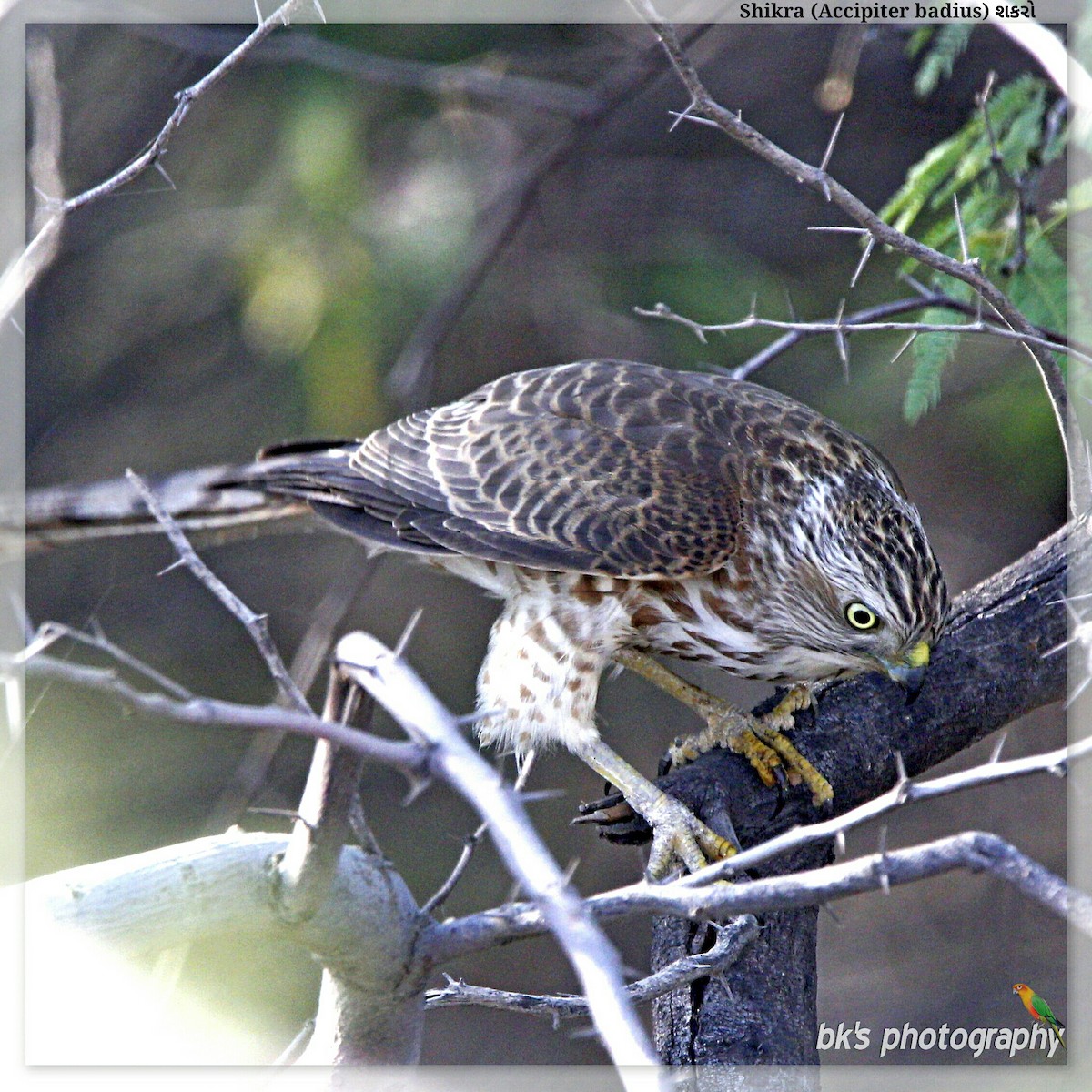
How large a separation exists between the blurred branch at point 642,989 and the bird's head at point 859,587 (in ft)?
2.74

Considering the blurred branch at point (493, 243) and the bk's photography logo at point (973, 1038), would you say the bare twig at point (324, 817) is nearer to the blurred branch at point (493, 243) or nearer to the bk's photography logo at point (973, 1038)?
the bk's photography logo at point (973, 1038)

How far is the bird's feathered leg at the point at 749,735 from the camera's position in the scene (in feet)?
9.49

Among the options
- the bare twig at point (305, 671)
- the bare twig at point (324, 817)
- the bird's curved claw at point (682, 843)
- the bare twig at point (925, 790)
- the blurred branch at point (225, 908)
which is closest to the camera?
the bare twig at point (925, 790)

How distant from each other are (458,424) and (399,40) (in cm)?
245

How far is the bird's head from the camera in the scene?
279 centimetres

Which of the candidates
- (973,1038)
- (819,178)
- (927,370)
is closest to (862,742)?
(927,370)

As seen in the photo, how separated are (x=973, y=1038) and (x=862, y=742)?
123cm

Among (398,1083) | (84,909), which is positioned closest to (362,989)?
(398,1083)

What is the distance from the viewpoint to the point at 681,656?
10.4 feet

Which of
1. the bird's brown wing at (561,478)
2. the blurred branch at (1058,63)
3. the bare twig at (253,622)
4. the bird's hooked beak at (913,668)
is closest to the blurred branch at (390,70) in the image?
the bird's brown wing at (561,478)

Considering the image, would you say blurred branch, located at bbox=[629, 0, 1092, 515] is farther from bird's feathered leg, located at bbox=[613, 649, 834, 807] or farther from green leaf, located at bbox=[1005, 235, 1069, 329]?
bird's feathered leg, located at bbox=[613, 649, 834, 807]

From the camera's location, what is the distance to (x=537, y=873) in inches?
54.4

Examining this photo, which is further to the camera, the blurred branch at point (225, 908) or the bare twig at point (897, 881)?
the blurred branch at point (225, 908)

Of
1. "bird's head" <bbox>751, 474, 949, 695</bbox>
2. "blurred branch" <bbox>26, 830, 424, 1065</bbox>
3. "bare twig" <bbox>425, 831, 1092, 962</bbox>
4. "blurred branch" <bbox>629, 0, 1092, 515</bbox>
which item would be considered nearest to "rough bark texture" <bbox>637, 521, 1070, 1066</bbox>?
"bird's head" <bbox>751, 474, 949, 695</bbox>
